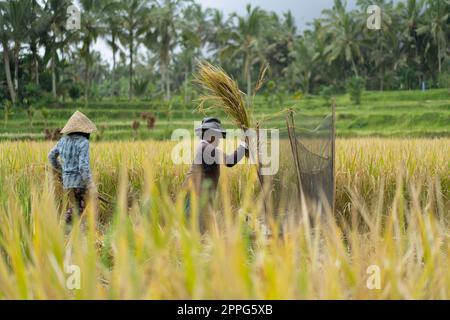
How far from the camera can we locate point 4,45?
2319 cm

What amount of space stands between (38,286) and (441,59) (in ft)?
114

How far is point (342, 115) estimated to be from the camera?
2292 centimetres

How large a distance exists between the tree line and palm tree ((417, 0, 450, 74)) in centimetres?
5

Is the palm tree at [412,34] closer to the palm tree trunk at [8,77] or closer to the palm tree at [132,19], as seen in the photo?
the palm tree at [132,19]

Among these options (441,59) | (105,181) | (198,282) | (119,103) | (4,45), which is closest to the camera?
(198,282)

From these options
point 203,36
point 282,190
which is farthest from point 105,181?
point 203,36

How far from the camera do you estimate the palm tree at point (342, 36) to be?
1319 inches

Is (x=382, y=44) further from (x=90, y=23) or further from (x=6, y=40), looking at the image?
(x=6, y=40)

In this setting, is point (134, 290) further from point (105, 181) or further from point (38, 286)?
point (105, 181)

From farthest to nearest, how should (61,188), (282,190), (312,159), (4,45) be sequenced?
1. (4,45)
2. (61,188)
3. (282,190)
4. (312,159)

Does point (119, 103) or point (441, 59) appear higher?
point (441, 59)

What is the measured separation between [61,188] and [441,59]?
3187 cm

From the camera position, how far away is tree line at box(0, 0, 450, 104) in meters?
25.0

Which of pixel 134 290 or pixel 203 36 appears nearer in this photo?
pixel 134 290
